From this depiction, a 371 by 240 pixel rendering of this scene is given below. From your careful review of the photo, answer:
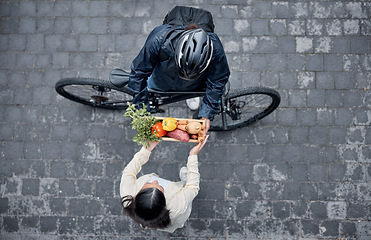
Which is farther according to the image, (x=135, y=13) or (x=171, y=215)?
(x=135, y=13)

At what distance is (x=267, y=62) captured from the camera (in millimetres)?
5281

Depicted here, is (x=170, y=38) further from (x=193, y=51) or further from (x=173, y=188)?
(x=173, y=188)

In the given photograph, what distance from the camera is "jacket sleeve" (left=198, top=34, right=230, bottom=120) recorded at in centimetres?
343

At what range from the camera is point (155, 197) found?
3.30 m

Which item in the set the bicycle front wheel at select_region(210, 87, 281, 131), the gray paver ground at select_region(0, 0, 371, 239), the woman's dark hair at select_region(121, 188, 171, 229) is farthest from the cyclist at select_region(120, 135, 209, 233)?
the gray paver ground at select_region(0, 0, 371, 239)

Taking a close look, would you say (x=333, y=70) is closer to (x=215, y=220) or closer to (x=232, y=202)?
(x=232, y=202)

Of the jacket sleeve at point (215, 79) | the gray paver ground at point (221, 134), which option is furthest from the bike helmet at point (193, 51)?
the gray paver ground at point (221, 134)

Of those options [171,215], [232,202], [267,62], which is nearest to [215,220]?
[232,202]

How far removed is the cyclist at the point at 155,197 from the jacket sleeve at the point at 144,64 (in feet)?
2.00

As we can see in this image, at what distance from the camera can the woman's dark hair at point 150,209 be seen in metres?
3.25

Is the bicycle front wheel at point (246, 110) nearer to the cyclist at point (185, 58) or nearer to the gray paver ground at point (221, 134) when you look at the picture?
the gray paver ground at point (221, 134)

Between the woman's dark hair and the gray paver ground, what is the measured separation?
1769 millimetres

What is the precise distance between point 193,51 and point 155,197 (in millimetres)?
1584

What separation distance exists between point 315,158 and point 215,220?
198 centimetres
